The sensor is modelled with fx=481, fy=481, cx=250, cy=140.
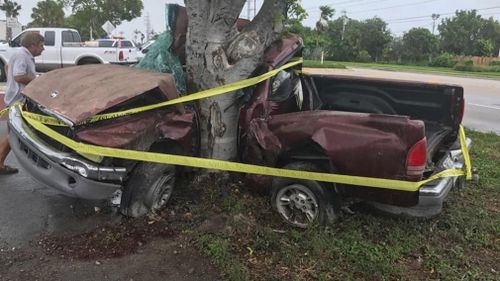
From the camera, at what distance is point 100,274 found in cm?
348

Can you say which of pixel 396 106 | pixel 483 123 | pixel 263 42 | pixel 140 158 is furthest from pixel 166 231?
pixel 483 123

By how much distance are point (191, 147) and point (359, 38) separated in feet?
216

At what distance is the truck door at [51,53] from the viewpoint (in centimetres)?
1805

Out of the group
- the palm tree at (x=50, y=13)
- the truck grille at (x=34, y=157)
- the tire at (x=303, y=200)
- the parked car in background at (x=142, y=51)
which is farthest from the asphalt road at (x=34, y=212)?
the palm tree at (x=50, y=13)

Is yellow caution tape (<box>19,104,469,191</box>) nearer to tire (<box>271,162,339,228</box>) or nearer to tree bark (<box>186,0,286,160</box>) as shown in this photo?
tire (<box>271,162,339,228</box>)

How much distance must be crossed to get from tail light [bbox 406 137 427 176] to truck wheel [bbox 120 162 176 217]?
2109mm

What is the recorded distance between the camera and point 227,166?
14.8 ft

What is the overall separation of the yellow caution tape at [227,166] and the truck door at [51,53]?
48.3ft

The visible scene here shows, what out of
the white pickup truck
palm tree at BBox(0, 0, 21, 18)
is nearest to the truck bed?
the white pickup truck

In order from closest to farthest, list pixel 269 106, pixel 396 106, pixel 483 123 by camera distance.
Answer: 1. pixel 269 106
2. pixel 396 106
3. pixel 483 123

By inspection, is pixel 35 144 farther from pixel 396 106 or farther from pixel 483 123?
pixel 483 123

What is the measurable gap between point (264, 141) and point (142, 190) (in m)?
1.19

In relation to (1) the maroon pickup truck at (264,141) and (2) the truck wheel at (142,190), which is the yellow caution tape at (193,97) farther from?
(2) the truck wheel at (142,190)

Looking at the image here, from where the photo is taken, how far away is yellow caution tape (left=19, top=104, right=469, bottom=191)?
12.7 ft
